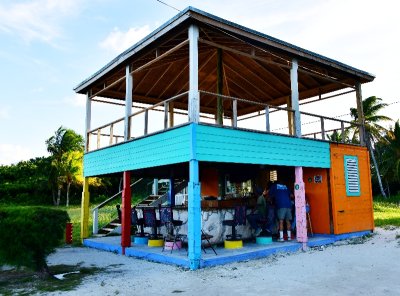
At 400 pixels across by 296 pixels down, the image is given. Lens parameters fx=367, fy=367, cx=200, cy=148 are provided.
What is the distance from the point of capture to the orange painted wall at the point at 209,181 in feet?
47.9

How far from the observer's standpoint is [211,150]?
882 cm

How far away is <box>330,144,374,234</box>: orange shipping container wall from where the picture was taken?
1210 cm

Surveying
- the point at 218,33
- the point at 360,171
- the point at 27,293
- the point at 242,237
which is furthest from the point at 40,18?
the point at 360,171

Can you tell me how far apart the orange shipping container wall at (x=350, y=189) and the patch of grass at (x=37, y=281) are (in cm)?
783

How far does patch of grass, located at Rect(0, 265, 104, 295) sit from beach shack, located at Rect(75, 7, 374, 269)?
7.54ft

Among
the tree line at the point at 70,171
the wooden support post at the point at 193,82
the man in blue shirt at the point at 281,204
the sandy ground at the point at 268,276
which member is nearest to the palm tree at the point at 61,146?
the tree line at the point at 70,171

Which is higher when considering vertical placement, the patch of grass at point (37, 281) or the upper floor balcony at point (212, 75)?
the upper floor balcony at point (212, 75)

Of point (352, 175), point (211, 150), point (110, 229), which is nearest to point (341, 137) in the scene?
point (352, 175)

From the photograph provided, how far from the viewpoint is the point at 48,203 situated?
3978 centimetres

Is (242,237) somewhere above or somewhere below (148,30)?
below

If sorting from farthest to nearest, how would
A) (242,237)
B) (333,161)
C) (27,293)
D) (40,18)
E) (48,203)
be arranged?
1. (48,203)
2. (333,161)
3. (242,237)
4. (40,18)
5. (27,293)

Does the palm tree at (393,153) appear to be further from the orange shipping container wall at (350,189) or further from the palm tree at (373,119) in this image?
the orange shipping container wall at (350,189)

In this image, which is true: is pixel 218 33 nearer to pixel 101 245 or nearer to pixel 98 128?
pixel 98 128

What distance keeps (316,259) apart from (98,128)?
8510 millimetres
